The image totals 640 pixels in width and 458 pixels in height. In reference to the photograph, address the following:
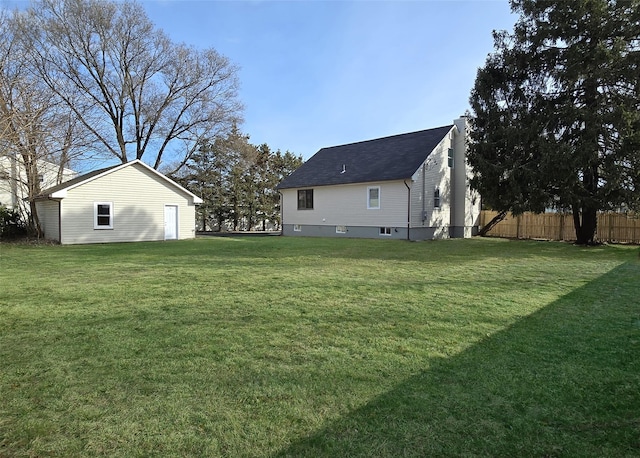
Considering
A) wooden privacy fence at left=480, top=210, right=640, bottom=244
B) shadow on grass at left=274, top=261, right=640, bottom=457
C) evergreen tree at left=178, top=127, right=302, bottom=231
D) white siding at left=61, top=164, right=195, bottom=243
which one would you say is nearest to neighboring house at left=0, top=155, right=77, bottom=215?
white siding at left=61, top=164, right=195, bottom=243

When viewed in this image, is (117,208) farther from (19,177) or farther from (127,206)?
(19,177)

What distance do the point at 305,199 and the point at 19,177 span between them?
1437 centimetres

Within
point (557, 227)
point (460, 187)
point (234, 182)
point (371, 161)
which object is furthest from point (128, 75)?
point (557, 227)

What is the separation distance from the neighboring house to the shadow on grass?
1017 centimetres

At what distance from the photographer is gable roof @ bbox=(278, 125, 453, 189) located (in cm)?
1991

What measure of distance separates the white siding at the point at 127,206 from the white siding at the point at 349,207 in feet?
21.6

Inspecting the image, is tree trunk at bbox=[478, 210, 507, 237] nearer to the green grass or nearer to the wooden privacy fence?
the wooden privacy fence

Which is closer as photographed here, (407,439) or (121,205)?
(407,439)

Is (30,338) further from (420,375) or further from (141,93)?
(141,93)

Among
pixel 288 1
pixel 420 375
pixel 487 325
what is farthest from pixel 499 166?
pixel 420 375

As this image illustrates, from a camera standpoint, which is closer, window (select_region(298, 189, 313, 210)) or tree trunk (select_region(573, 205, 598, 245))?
tree trunk (select_region(573, 205, 598, 245))

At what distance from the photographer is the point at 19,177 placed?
611 inches

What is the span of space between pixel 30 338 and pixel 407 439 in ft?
13.5

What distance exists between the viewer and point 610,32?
14.0 metres
